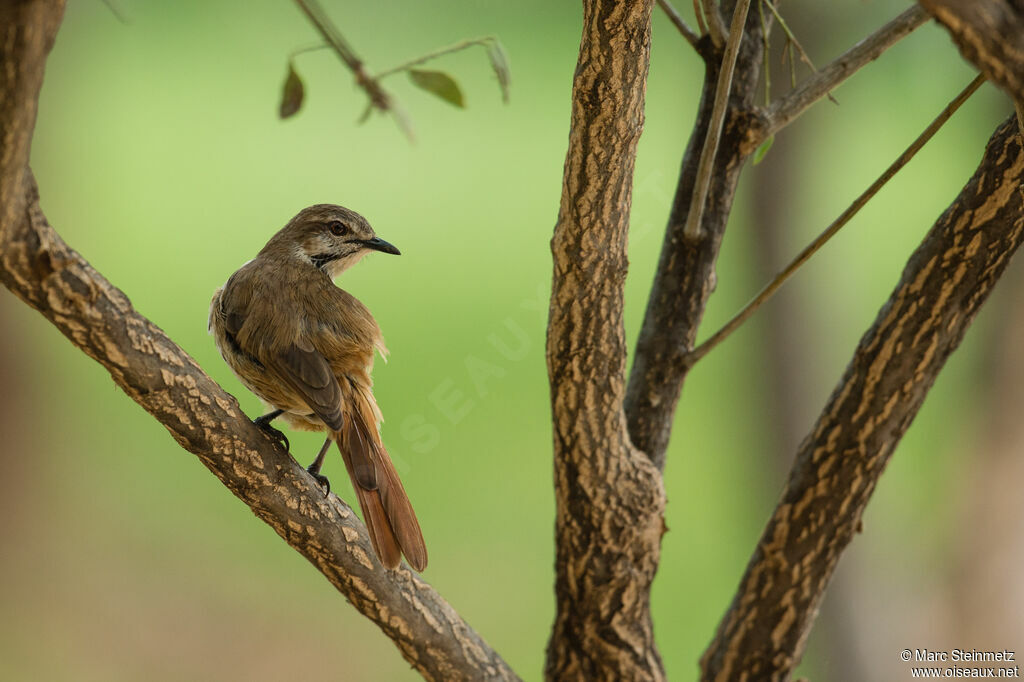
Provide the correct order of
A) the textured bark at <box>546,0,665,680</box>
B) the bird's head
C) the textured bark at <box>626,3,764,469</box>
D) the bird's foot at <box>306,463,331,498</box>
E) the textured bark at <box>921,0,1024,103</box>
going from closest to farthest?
the textured bark at <box>921,0,1024,103</box> → the textured bark at <box>546,0,665,680</box> → the bird's foot at <box>306,463,331,498</box> → the textured bark at <box>626,3,764,469</box> → the bird's head

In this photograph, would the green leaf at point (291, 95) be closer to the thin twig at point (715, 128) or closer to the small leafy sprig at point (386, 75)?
the small leafy sprig at point (386, 75)

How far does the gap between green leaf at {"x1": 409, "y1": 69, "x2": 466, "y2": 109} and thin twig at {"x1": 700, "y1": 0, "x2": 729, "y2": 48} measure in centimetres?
63

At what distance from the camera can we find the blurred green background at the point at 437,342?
15.8 ft

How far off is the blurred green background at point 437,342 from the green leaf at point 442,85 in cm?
227

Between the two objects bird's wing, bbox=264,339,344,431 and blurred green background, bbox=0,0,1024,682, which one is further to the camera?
blurred green background, bbox=0,0,1024,682

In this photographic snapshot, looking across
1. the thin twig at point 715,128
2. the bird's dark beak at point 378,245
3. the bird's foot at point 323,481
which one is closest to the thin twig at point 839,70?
the thin twig at point 715,128

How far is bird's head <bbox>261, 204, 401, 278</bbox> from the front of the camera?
2924mm

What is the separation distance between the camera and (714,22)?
8.13 ft

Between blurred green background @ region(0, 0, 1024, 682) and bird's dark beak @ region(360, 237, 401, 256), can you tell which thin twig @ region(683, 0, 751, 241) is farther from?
blurred green background @ region(0, 0, 1024, 682)

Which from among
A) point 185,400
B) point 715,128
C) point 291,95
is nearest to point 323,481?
point 185,400

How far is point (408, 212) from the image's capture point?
209 inches

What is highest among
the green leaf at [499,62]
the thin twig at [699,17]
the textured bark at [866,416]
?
the green leaf at [499,62]

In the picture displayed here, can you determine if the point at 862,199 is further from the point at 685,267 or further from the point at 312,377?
the point at 312,377

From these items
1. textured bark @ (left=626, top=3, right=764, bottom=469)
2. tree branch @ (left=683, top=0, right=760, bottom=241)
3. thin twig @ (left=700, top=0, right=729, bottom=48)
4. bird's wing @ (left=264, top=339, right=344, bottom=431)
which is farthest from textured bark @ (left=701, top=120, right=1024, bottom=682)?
bird's wing @ (left=264, top=339, right=344, bottom=431)
